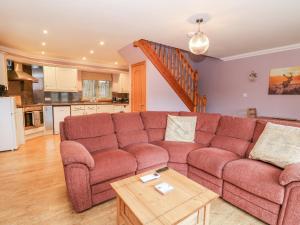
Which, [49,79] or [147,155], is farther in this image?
[49,79]

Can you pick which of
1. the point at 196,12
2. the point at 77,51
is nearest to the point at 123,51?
the point at 77,51

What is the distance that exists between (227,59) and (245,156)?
3759 millimetres

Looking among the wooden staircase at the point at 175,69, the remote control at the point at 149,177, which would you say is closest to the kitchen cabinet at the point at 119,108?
the wooden staircase at the point at 175,69

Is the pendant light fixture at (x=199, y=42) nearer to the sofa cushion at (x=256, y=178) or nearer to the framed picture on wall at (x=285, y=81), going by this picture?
the sofa cushion at (x=256, y=178)

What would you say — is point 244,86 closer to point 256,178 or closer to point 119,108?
point 256,178

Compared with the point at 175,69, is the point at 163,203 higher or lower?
lower

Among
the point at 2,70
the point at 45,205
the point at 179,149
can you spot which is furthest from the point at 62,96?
the point at 179,149

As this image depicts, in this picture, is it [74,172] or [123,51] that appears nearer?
[74,172]

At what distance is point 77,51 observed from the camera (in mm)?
4703

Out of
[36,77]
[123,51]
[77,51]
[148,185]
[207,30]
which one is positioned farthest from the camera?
[36,77]

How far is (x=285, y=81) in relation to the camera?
13.1ft

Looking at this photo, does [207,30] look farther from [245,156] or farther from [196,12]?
[245,156]

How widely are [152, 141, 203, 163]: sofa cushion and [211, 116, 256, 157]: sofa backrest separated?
331mm

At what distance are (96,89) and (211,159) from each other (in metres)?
5.90
